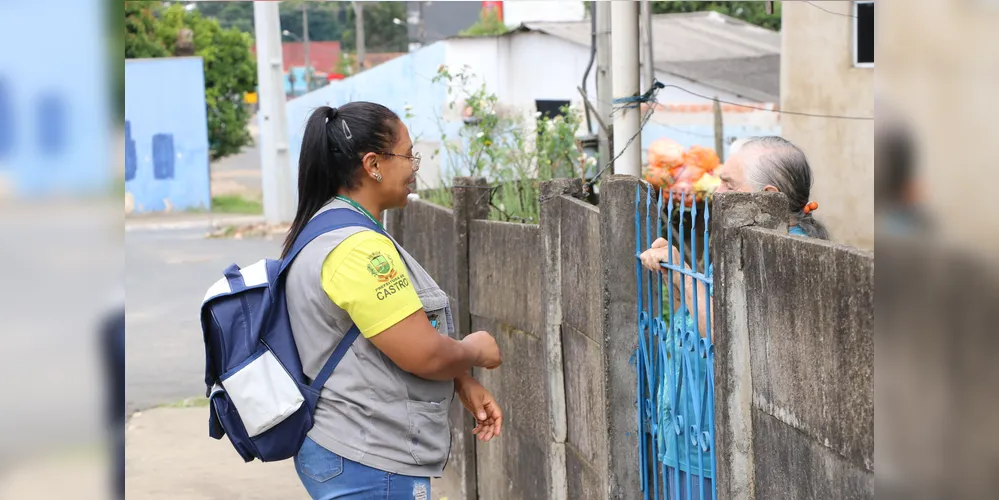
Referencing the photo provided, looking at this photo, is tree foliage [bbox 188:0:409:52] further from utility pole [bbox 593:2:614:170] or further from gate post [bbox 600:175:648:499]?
gate post [bbox 600:175:648:499]

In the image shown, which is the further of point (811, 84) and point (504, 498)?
point (811, 84)

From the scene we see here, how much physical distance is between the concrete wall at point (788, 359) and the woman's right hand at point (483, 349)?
59cm

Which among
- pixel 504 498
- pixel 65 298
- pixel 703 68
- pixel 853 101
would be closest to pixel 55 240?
pixel 65 298

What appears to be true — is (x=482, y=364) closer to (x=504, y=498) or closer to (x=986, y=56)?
(x=986, y=56)

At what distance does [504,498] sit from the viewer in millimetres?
5410

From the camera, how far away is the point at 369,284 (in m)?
2.59

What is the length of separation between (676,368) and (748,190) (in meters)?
0.59

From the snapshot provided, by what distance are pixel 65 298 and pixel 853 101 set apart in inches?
503

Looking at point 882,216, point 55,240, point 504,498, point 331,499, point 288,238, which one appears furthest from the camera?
point 504,498

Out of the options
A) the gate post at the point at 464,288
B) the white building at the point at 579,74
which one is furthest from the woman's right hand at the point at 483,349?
the white building at the point at 579,74

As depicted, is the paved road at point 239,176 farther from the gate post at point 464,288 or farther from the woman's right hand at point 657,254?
the woman's right hand at point 657,254

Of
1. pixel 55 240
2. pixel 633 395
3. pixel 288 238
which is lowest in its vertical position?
pixel 633 395

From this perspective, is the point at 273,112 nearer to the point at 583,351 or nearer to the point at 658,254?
the point at 583,351

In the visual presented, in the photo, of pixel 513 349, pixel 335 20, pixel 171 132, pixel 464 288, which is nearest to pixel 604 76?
pixel 464 288
